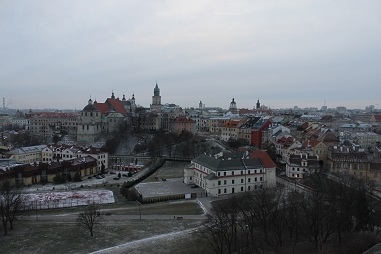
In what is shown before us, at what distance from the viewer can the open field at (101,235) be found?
27.8 m

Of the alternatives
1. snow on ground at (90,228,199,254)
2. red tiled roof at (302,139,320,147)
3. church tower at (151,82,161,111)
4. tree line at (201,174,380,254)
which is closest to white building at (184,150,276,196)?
tree line at (201,174,380,254)

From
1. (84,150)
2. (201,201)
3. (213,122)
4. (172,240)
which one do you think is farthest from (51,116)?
(172,240)

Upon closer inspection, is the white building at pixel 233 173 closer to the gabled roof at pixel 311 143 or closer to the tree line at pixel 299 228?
the tree line at pixel 299 228

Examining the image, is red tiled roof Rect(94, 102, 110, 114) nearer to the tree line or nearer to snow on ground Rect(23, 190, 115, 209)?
snow on ground Rect(23, 190, 115, 209)

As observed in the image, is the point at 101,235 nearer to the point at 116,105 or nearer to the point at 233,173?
the point at 233,173

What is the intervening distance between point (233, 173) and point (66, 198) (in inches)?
745

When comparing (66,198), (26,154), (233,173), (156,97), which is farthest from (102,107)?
(233,173)

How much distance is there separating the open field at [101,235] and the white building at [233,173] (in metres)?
6.83

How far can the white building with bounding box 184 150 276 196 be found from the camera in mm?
42688

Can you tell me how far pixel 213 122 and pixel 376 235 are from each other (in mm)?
74855

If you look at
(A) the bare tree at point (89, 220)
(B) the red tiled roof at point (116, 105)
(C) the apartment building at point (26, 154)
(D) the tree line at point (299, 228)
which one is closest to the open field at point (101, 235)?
(A) the bare tree at point (89, 220)

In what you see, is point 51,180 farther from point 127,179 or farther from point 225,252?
point 225,252

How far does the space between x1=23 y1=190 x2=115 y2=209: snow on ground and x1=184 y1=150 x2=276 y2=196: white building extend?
10998 millimetres

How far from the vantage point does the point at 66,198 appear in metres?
41.1
